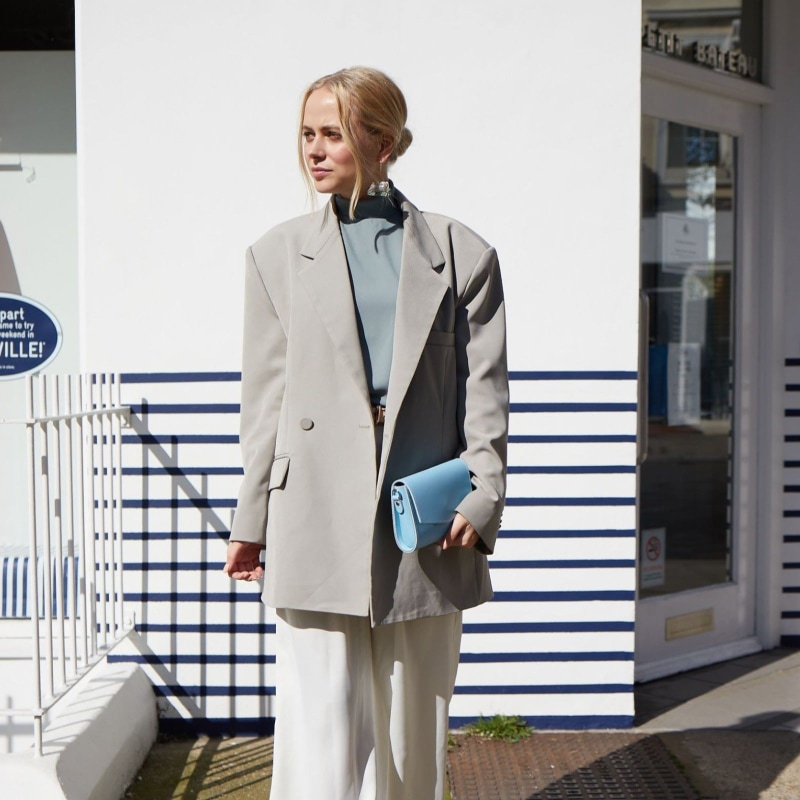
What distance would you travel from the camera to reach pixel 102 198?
3.93 m

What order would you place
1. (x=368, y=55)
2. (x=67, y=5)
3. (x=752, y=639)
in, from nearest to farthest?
(x=368, y=55), (x=67, y=5), (x=752, y=639)

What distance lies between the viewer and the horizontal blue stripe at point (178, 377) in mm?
3961

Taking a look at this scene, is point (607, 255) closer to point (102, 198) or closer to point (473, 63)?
point (473, 63)

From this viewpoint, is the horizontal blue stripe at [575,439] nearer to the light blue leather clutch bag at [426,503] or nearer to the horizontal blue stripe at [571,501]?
the horizontal blue stripe at [571,501]

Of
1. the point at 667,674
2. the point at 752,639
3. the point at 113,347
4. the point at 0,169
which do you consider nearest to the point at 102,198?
the point at 113,347

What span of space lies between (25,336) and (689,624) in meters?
3.20

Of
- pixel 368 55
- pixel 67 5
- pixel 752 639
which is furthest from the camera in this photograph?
pixel 752 639

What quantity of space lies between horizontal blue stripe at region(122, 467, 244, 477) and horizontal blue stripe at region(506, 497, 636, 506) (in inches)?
41.6

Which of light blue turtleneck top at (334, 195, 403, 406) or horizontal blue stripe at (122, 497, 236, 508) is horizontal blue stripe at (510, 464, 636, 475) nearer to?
horizontal blue stripe at (122, 497, 236, 508)

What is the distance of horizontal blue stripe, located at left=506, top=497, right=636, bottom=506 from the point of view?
4.00 m

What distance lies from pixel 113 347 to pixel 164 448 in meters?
0.42

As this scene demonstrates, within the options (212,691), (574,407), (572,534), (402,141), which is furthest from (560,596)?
(402,141)

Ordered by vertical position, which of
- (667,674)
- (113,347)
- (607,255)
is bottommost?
(667,674)

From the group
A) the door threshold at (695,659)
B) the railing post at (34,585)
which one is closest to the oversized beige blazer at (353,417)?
the railing post at (34,585)
